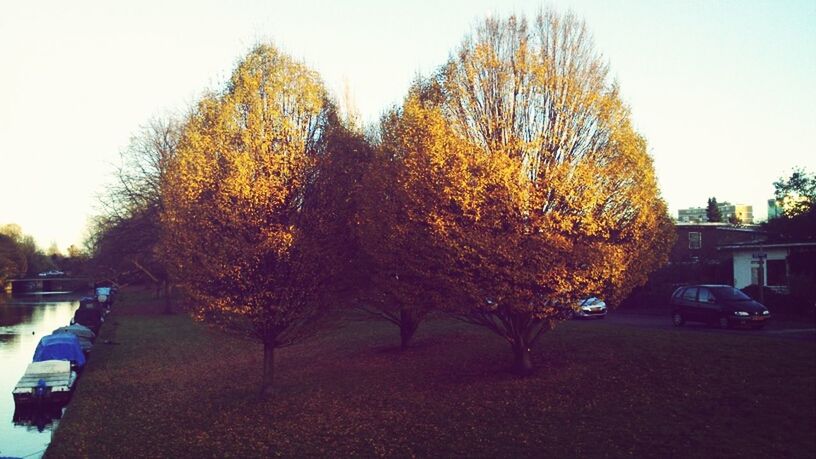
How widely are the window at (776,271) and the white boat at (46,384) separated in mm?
40084

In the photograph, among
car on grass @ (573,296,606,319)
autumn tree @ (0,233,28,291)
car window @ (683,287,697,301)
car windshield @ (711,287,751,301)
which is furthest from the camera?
autumn tree @ (0,233,28,291)

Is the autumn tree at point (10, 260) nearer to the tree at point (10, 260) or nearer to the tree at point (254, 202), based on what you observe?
the tree at point (10, 260)

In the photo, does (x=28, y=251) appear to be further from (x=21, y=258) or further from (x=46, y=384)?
(x=46, y=384)

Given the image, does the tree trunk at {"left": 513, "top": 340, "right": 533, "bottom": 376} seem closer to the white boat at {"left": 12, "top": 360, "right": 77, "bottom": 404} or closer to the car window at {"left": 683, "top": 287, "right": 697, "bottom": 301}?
the car window at {"left": 683, "top": 287, "right": 697, "bottom": 301}

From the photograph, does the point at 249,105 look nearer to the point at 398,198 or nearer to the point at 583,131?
the point at 398,198

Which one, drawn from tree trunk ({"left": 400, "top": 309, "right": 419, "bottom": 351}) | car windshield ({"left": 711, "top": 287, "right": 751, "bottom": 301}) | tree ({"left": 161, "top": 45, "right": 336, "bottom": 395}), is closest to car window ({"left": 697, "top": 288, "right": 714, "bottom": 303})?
car windshield ({"left": 711, "top": 287, "right": 751, "bottom": 301})

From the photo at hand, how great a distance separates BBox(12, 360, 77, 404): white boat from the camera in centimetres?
2812

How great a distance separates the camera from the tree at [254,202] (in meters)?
18.8

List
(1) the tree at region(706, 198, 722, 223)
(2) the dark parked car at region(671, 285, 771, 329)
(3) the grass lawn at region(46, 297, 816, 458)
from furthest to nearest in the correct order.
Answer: (1) the tree at region(706, 198, 722, 223) → (2) the dark parked car at region(671, 285, 771, 329) → (3) the grass lawn at region(46, 297, 816, 458)

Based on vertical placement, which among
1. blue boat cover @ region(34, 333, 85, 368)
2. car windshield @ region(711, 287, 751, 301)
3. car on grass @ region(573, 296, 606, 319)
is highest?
car windshield @ region(711, 287, 751, 301)

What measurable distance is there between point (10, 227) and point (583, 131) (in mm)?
165452

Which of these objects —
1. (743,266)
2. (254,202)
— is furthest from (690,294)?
(254,202)

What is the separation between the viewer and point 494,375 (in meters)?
19.9

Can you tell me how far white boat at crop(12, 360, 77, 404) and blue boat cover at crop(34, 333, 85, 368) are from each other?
1.29 m
